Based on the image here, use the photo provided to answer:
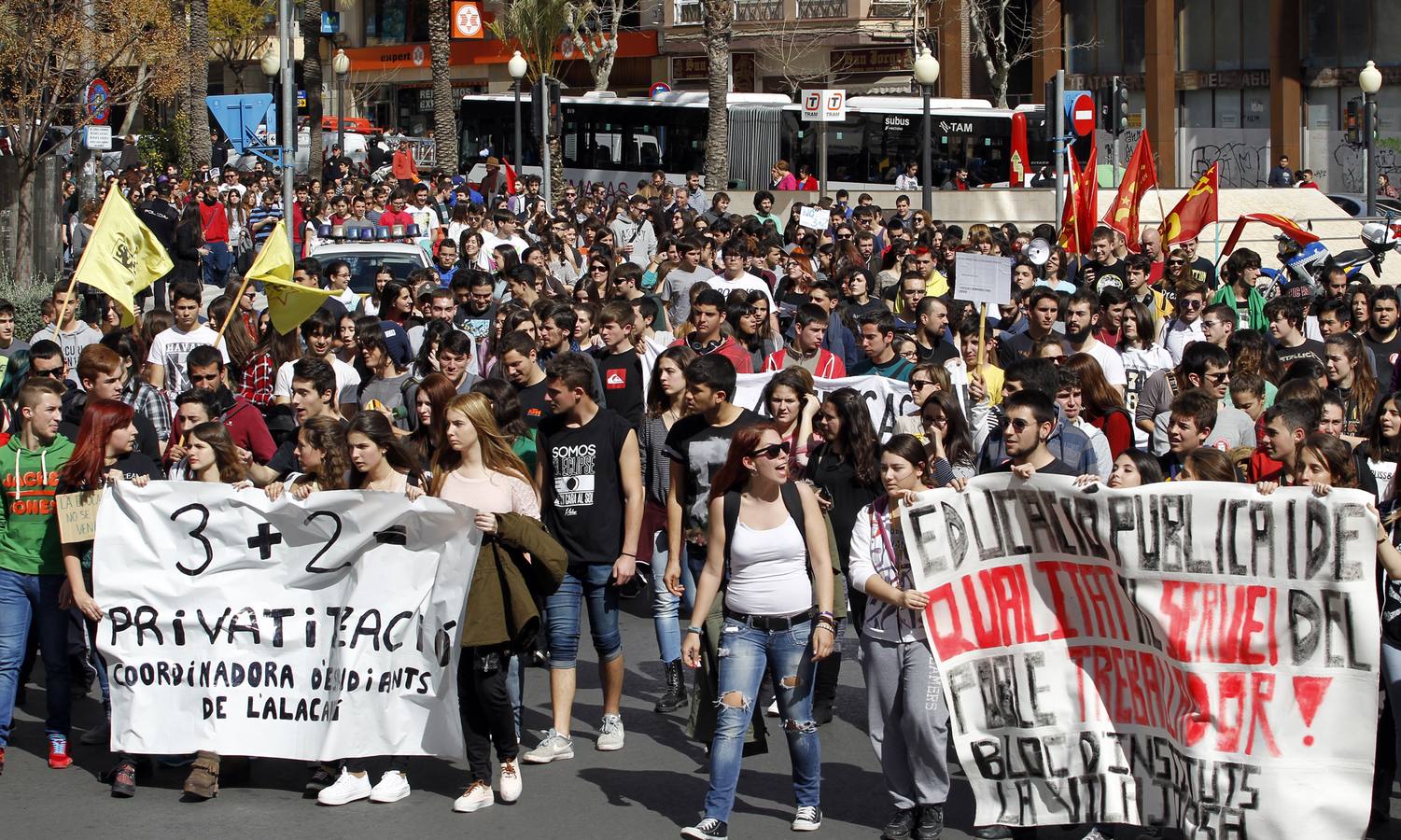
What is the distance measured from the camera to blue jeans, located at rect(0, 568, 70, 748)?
730 cm

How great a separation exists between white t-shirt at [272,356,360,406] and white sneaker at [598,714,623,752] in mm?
3059

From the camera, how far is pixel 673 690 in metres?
8.45

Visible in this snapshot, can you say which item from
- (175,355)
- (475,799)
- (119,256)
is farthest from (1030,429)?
(119,256)

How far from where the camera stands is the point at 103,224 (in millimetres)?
11344

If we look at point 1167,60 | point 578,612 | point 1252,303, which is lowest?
point 578,612

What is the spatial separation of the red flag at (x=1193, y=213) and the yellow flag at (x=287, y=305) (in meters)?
10.4

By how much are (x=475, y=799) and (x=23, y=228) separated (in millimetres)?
14763

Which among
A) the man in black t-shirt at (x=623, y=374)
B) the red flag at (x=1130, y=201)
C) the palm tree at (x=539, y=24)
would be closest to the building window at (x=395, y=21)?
the palm tree at (x=539, y=24)

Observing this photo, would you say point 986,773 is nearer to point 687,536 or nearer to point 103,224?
point 687,536

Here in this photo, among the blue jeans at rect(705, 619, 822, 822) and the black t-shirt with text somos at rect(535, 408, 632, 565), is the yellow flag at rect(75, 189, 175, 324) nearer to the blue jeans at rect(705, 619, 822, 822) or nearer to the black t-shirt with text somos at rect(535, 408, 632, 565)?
the black t-shirt with text somos at rect(535, 408, 632, 565)

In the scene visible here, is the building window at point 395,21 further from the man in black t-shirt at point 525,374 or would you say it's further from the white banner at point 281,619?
the white banner at point 281,619

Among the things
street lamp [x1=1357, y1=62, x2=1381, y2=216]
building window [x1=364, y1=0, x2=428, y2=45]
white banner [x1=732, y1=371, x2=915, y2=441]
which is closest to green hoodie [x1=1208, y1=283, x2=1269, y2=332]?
white banner [x1=732, y1=371, x2=915, y2=441]

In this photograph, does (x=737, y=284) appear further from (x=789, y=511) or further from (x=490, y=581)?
(x=789, y=511)

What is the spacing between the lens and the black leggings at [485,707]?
6809 millimetres
